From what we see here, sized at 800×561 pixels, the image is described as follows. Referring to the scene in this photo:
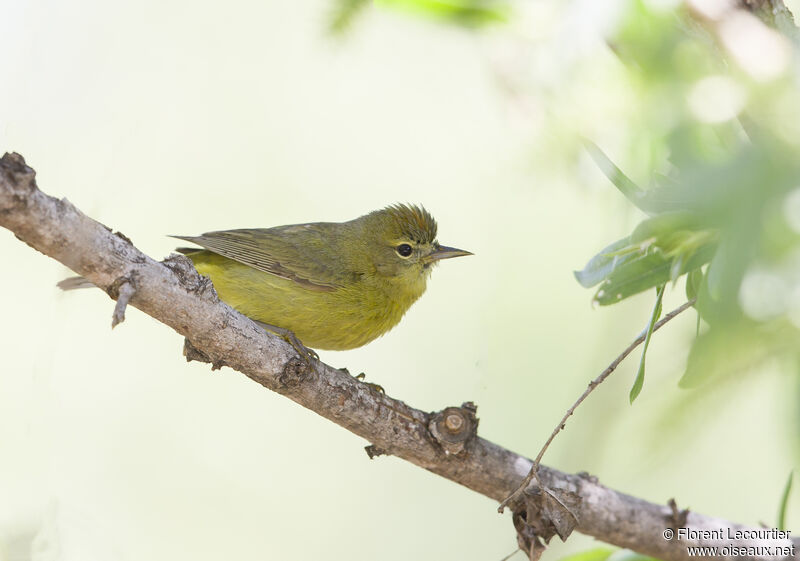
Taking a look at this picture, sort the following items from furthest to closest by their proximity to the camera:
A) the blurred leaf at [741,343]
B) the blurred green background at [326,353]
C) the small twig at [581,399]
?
the blurred green background at [326,353], the small twig at [581,399], the blurred leaf at [741,343]

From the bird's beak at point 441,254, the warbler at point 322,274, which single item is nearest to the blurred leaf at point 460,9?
the warbler at point 322,274

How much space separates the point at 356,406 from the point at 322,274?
119 cm

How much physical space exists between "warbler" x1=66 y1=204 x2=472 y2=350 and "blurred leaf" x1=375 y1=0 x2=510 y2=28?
1803 millimetres

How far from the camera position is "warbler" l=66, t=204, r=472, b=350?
4027mm

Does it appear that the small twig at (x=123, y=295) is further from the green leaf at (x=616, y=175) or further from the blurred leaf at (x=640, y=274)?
the blurred leaf at (x=640, y=274)

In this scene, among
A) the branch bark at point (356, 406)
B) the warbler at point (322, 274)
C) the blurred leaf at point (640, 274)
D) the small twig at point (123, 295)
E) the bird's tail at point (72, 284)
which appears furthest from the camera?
the warbler at point (322, 274)

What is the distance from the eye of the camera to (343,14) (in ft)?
7.12

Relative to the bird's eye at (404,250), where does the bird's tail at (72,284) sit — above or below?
below

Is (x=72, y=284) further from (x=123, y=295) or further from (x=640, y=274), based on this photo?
(x=640, y=274)

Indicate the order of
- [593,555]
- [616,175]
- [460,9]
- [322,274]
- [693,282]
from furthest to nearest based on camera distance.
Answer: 1. [322,274]
2. [593,555]
3. [460,9]
4. [693,282]
5. [616,175]

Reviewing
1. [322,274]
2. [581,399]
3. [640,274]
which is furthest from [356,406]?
[640,274]

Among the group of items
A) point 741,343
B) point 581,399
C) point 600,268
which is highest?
point 600,268

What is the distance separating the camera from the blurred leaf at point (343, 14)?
212 centimetres

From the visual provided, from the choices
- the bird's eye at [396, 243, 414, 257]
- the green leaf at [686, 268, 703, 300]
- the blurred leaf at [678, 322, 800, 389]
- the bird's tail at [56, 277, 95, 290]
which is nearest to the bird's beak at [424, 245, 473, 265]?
the bird's eye at [396, 243, 414, 257]
